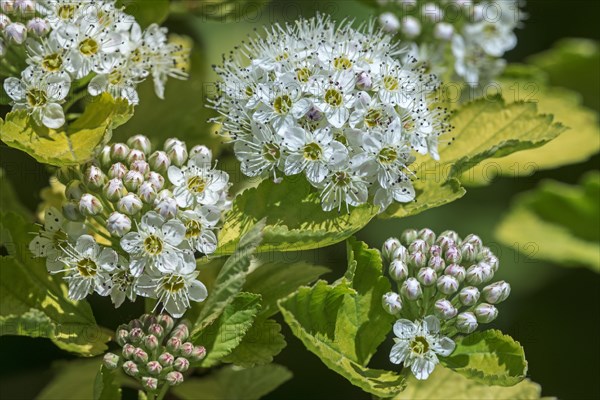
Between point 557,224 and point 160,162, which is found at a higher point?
point 160,162

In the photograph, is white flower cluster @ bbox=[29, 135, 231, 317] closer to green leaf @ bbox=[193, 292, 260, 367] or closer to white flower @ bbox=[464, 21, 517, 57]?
green leaf @ bbox=[193, 292, 260, 367]

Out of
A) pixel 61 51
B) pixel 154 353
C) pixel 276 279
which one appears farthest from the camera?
pixel 276 279

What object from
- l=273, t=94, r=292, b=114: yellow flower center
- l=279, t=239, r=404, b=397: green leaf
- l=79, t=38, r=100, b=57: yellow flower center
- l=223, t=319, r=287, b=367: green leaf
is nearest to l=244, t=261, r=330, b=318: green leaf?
l=223, t=319, r=287, b=367: green leaf

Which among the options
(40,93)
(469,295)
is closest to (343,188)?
(469,295)

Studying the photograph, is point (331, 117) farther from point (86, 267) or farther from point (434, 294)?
point (86, 267)

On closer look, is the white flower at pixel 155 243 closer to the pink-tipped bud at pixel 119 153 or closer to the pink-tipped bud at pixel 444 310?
the pink-tipped bud at pixel 119 153

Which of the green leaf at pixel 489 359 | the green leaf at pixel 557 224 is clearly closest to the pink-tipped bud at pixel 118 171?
the green leaf at pixel 489 359

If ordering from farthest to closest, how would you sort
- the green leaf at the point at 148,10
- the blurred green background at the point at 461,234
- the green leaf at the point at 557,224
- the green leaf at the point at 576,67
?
the green leaf at the point at 576,67, the green leaf at the point at 557,224, the blurred green background at the point at 461,234, the green leaf at the point at 148,10
